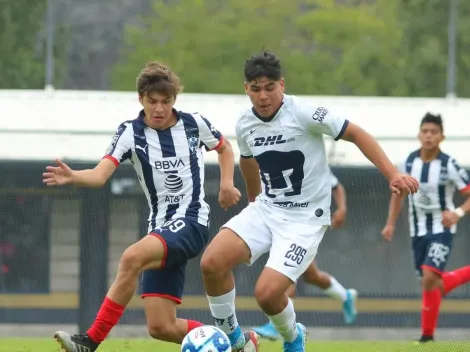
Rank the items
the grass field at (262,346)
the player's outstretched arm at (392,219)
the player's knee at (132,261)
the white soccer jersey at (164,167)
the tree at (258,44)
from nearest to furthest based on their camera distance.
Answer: the player's knee at (132,261)
the white soccer jersey at (164,167)
the grass field at (262,346)
the player's outstretched arm at (392,219)
the tree at (258,44)

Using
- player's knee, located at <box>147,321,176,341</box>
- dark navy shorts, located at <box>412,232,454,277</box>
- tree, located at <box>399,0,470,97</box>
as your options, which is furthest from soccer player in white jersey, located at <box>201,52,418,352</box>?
tree, located at <box>399,0,470,97</box>

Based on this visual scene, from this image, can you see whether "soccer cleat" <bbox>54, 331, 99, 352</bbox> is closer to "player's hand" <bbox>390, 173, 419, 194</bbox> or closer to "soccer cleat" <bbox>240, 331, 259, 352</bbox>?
"soccer cleat" <bbox>240, 331, 259, 352</bbox>

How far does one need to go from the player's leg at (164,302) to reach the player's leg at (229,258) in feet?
0.75

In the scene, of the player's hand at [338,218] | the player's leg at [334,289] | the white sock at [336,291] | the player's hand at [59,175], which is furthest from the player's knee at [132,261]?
the white sock at [336,291]

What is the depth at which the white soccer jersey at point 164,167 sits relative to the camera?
9.49 metres

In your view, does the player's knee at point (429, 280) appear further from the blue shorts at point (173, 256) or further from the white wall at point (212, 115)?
the blue shorts at point (173, 256)

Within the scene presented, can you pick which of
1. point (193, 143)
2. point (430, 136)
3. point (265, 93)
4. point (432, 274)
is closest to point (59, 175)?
point (193, 143)

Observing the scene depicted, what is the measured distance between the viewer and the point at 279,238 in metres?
9.54

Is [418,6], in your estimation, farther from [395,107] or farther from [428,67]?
[395,107]

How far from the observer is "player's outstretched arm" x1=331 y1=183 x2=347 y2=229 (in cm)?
1438

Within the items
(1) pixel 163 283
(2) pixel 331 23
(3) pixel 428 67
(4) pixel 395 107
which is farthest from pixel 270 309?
(2) pixel 331 23

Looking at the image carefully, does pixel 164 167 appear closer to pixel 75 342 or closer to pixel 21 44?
pixel 75 342

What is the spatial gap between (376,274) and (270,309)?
6.48 metres

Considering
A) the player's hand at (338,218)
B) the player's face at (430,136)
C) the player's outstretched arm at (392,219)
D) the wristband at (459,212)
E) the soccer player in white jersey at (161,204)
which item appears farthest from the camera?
the player's hand at (338,218)
